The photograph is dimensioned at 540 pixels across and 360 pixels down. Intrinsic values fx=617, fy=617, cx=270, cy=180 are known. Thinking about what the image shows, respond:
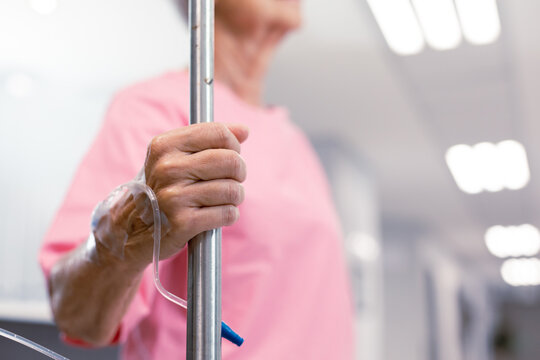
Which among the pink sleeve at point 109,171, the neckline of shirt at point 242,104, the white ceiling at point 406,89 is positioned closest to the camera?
the pink sleeve at point 109,171

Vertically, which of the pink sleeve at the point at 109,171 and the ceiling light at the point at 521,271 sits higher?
the ceiling light at the point at 521,271

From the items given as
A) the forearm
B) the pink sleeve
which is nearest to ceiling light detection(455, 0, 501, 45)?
the pink sleeve

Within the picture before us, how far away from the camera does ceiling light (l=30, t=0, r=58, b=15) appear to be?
468 mm

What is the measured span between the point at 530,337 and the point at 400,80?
9714 mm

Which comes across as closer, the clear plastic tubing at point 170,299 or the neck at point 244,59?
the clear plastic tubing at point 170,299

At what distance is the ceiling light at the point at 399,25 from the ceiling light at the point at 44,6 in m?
1.28

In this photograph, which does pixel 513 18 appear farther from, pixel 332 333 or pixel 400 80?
pixel 332 333

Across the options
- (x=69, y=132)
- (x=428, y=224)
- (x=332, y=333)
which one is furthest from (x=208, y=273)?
(x=428, y=224)

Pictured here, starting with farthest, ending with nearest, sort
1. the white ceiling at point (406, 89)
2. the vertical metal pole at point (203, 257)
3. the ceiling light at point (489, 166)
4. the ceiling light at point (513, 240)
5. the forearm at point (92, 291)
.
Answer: the ceiling light at point (513, 240) → the ceiling light at point (489, 166) → the white ceiling at point (406, 89) → the forearm at point (92, 291) → the vertical metal pole at point (203, 257)

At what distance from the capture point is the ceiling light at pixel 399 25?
1716mm

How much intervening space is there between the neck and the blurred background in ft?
0.17

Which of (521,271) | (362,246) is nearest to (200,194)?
(362,246)

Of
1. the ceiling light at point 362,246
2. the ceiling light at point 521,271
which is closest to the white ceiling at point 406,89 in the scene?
the ceiling light at point 362,246

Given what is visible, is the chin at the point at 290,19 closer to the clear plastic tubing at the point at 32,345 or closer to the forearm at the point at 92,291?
the forearm at the point at 92,291
